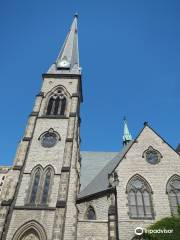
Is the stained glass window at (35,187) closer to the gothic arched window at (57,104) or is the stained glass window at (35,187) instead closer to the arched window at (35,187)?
the arched window at (35,187)

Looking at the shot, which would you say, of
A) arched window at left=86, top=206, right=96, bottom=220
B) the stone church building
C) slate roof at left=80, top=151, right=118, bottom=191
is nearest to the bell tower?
the stone church building

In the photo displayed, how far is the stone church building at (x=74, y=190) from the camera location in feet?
58.1

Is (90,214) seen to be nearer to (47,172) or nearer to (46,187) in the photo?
(46,187)

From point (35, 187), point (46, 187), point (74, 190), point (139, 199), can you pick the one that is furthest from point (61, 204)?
point (139, 199)

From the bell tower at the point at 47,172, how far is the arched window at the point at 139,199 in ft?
14.5

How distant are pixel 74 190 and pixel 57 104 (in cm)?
1187

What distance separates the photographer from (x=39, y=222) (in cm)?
1811

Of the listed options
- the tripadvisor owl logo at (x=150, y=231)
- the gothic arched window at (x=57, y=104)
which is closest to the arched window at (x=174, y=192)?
the tripadvisor owl logo at (x=150, y=231)

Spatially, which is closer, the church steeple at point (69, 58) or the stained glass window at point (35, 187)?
the stained glass window at point (35, 187)

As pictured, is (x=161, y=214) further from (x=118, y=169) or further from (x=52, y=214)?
(x=52, y=214)

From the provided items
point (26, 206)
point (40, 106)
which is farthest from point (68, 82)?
point (26, 206)

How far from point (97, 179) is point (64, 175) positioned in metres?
4.87

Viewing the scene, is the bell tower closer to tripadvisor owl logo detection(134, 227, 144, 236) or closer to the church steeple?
the church steeple

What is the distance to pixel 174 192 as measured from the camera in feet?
62.9
